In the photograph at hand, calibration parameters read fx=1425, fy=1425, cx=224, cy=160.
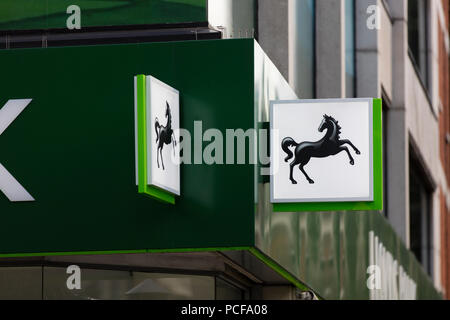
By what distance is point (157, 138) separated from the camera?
1472 cm

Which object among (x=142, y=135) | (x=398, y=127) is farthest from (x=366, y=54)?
(x=142, y=135)

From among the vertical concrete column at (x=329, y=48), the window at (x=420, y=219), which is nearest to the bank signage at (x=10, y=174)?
the vertical concrete column at (x=329, y=48)

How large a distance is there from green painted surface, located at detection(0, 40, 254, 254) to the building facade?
1cm

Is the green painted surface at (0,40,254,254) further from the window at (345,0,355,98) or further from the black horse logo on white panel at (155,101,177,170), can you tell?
the window at (345,0,355,98)

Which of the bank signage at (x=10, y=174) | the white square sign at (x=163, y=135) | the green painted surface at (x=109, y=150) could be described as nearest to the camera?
the white square sign at (x=163, y=135)

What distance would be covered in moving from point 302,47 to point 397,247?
8.32 meters

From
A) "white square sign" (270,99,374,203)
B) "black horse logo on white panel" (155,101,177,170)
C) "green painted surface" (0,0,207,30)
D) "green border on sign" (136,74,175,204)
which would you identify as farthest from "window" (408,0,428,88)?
"green border on sign" (136,74,175,204)

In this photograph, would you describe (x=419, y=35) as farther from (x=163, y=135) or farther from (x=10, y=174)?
(x=163, y=135)

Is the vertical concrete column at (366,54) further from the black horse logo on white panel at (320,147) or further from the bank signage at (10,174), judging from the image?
the bank signage at (10,174)

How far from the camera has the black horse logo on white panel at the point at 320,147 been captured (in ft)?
51.7

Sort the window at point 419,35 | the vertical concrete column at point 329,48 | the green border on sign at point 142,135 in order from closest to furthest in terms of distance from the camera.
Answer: the green border on sign at point 142,135
the vertical concrete column at point 329,48
the window at point 419,35

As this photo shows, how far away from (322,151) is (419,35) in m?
21.5

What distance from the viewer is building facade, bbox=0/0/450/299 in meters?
15.4

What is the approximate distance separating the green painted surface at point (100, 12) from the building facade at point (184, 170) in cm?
2
